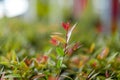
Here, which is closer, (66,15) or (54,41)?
(54,41)

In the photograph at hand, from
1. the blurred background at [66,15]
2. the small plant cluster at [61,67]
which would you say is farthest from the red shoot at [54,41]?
the blurred background at [66,15]

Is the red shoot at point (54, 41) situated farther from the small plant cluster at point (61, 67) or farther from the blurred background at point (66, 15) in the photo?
the blurred background at point (66, 15)

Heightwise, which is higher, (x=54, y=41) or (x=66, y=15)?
(x=54, y=41)

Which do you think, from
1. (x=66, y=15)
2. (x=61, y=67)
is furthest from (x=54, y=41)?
(x=66, y=15)

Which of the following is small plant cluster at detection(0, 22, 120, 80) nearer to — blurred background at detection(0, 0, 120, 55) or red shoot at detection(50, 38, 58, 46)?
red shoot at detection(50, 38, 58, 46)

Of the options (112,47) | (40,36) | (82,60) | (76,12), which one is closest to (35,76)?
(82,60)

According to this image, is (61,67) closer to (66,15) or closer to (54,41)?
(54,41)

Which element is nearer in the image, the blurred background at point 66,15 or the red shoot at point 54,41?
the red shoot at point 54,41

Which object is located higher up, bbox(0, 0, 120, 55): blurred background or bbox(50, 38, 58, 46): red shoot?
bbox(50, 38, 58, 46): red shoot

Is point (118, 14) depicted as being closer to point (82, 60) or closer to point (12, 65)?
point (82, 60)

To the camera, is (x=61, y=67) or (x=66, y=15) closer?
(x=61, y=67)

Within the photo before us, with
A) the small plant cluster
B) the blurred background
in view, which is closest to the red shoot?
the small plant cluster
